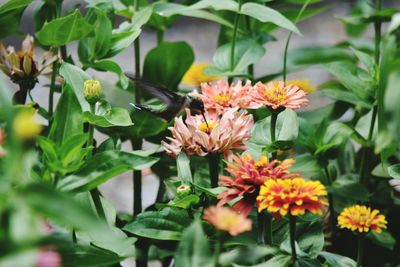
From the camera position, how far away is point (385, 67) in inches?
26.4

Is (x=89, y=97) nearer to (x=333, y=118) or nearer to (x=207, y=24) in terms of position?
(x=333, y=118)

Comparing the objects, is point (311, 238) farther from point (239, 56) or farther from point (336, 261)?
point (239, 56)

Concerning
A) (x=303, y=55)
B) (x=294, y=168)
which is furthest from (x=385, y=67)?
(x=303, y=55)

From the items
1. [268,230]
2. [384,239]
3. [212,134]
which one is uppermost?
[212,134]

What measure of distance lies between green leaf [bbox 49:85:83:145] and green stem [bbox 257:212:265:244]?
8.3 inches

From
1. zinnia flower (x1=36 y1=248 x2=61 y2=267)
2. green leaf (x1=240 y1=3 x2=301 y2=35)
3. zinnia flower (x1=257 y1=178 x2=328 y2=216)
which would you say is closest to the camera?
zinnia flower (x1=36 y1=248 x2=61 y2=267)

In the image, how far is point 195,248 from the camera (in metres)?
0.61

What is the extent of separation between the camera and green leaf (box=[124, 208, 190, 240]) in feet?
2.62

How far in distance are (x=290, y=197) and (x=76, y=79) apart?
1.08 ft

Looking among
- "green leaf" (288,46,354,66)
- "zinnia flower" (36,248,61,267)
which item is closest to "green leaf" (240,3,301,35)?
"green leaf" (288,46,354,66)

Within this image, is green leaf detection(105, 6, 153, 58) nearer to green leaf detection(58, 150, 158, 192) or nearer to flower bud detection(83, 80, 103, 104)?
flower bud detection(83, 80, 103, 104)

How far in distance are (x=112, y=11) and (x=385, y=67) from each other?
0.55 m

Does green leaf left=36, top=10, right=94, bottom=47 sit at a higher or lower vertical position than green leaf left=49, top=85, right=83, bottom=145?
higher

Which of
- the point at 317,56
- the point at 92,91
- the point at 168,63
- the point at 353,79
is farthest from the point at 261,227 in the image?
the point at 317,56
